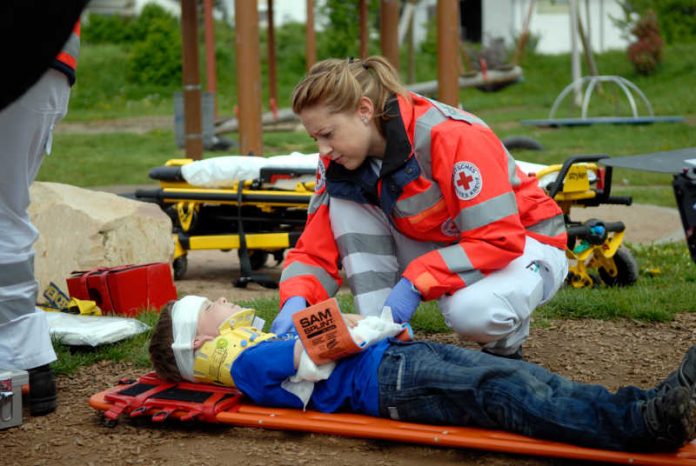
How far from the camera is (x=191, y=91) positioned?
10.5 m

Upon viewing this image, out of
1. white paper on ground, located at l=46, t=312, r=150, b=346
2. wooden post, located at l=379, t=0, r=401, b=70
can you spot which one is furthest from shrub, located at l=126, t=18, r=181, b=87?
white paper on ground, located at l=46, t=312, r=150, b=346

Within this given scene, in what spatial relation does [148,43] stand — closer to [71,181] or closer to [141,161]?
[141,161]

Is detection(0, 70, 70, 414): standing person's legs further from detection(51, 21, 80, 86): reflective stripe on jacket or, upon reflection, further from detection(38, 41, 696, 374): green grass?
detection(38, 41, 696, 374): green grass

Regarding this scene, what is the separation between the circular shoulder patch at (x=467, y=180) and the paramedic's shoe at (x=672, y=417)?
2.93 feet

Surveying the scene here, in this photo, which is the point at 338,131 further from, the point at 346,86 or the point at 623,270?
the point at 623,270

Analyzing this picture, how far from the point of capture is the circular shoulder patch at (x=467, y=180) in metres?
3.30

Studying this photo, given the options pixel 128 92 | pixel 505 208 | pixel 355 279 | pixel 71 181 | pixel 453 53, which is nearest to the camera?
pixel 505 208

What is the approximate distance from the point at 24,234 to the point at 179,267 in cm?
330

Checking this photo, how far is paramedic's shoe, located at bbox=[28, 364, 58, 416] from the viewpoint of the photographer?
3531 mm

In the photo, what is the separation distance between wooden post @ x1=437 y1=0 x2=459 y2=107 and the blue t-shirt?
663cm

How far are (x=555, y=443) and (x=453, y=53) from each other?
7.16m

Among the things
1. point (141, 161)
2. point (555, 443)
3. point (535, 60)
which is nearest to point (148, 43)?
point (535, 60)

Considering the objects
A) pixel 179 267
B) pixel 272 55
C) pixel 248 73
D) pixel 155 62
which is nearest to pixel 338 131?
pixel 179 267

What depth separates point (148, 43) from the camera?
2488 cm
